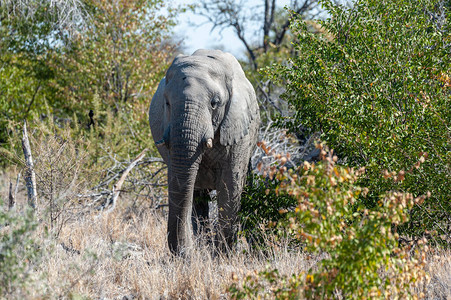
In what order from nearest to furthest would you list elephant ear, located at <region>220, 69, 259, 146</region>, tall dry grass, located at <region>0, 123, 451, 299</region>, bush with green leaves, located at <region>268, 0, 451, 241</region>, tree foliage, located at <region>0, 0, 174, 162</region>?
tall dry grass, located at <region>0, 123, 451, 299</region> → bush with green leaves, located at <region>268, 0, 451, 241</region> → elephant ear, located at <region>220, 69, 259, 146</region> → tree foliage, located at <region>0, 0, 174, 162</region>

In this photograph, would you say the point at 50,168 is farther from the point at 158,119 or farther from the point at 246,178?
the point at 246,178

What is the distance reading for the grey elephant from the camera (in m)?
4.53

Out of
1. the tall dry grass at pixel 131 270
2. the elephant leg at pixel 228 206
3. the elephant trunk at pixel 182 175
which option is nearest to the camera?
the tall dry grass at pixel 131 270

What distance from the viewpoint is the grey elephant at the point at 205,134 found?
453 cm

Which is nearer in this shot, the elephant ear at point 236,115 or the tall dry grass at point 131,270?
the tall dry grass at point 131,270

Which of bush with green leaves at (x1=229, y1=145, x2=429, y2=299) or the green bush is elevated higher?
the green bush

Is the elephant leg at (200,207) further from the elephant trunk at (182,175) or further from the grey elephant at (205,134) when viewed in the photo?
the elephant trunk at (182,175)

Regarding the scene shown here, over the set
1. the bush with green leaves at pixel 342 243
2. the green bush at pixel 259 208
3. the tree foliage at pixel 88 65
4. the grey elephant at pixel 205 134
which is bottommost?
the bush with green leaves at pixel 342 243

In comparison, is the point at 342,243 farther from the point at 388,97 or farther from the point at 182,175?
the point at 388,97

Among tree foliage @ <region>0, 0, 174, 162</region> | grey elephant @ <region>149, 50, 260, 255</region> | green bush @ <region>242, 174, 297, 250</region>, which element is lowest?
green bush @ <region>242, 174, 297, 250</region>

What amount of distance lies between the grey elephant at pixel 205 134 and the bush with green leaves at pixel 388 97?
2.61ft

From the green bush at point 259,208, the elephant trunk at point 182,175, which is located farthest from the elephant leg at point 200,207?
the elephant trunk at point 182,175

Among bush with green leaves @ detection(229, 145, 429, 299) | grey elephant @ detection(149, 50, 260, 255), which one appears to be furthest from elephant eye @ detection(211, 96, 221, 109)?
bush with green leaves @ detection(229, 145, 429, 299)

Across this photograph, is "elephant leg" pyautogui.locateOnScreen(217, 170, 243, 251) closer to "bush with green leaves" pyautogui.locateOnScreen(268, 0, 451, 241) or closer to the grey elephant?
the grey elephant
